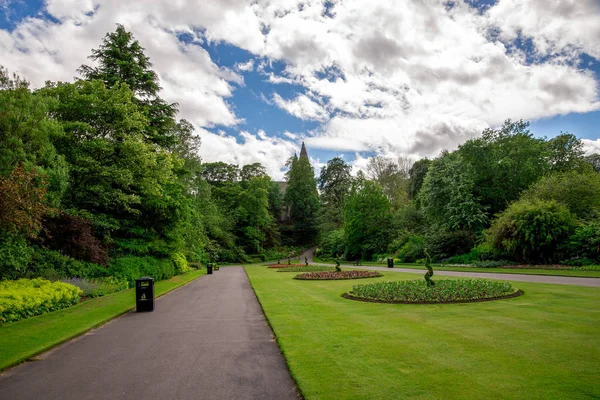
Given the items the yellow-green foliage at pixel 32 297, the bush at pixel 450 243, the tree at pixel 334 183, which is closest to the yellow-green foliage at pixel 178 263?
the yellow-green foliage at pixel 32 297

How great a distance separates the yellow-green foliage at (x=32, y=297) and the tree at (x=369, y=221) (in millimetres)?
41414

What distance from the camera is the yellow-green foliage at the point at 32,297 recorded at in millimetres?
10375

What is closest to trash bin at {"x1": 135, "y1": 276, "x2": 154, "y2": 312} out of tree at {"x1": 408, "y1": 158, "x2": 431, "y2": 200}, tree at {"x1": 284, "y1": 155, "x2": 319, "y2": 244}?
tree at {"x1": 408, "y1": 158, "x2": 431, "y2": 200}

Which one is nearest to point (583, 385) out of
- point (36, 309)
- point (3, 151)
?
point (36, 309)

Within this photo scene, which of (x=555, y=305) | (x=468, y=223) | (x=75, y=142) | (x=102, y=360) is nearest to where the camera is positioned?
(x=102, y=360)

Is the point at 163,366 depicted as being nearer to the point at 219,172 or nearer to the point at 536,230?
the point at 536,230

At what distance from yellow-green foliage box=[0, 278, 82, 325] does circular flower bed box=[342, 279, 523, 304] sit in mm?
9890

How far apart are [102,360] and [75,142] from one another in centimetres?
1686

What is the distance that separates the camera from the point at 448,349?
6551mm

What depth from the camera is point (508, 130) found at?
4091 cm

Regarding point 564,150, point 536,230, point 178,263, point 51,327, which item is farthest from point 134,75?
point 564,150

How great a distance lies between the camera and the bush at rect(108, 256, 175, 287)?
19672mm

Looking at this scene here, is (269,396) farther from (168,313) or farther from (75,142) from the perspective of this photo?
(75,142)

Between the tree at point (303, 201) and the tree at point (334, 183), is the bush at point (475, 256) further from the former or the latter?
the tree at point (303, 201)
